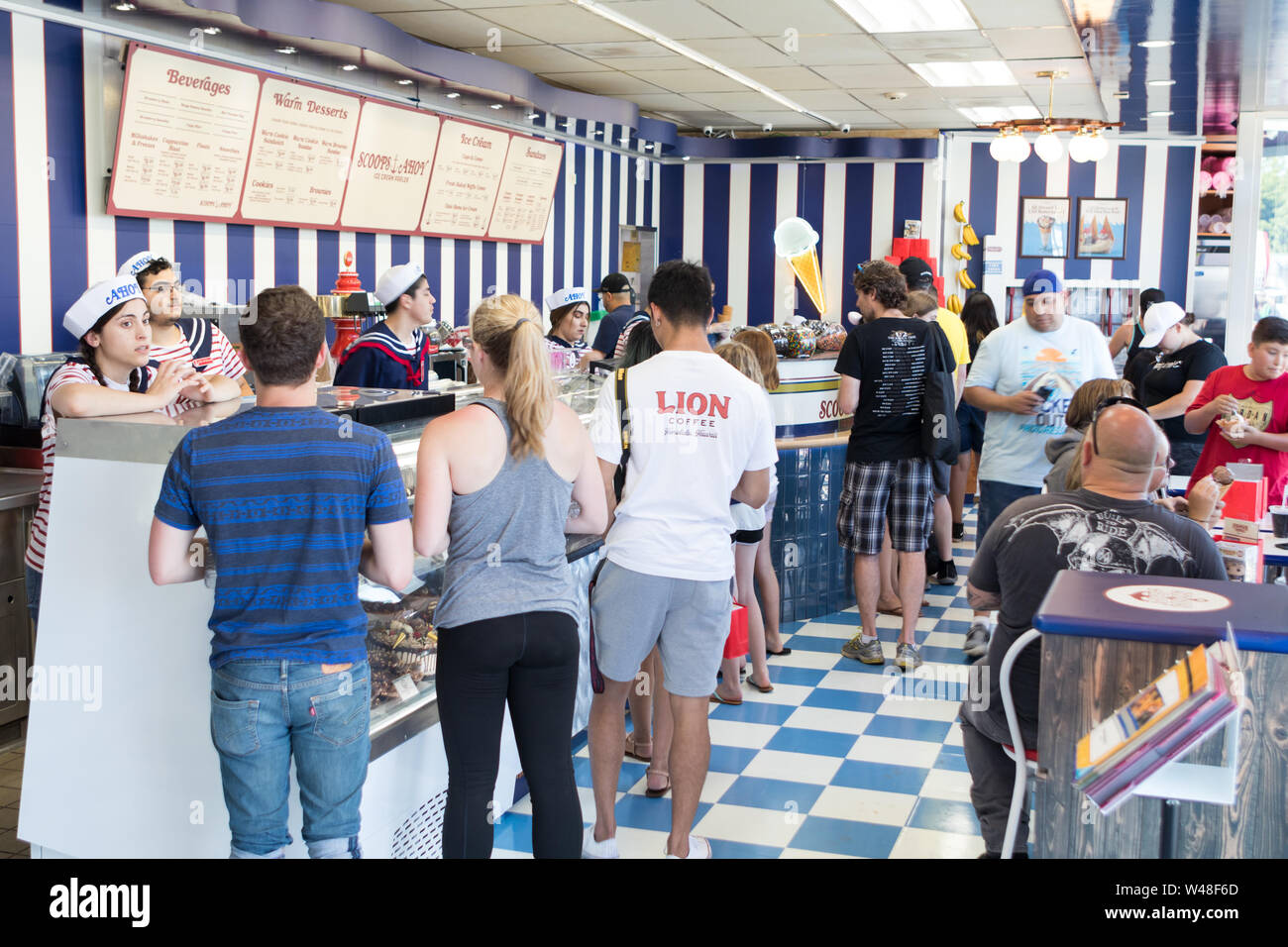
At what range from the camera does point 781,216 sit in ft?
39.4

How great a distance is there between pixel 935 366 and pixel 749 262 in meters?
7.20

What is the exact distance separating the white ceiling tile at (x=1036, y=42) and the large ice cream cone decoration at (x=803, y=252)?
1821 mm

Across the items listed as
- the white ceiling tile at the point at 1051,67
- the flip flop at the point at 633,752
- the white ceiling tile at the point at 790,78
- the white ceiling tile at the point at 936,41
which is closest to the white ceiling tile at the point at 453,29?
the white ceiling tile at the point at 790,78

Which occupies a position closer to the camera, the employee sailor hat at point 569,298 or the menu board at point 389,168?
the employee sailor hat at point 569,298

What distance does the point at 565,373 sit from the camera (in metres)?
4.95

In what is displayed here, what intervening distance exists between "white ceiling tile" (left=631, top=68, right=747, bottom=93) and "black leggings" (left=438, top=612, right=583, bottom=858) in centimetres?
650

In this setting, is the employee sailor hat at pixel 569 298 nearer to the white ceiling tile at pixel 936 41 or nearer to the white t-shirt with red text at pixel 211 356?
the white t-shirt with red text at pixel 211 356

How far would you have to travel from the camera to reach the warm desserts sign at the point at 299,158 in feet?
18.1

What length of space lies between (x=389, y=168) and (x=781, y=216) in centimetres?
561

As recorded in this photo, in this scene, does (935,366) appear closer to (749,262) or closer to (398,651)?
(398,651)

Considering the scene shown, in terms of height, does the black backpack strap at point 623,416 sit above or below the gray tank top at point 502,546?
above

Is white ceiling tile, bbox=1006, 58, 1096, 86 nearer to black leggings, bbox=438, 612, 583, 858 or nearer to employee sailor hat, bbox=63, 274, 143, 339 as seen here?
employee sailor hat, bbox=63, 274, 143, 339

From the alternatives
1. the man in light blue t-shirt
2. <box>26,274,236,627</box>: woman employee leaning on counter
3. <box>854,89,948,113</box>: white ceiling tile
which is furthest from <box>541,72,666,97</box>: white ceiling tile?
<box>26,274,236,627</box>: woman employee leaning on counter

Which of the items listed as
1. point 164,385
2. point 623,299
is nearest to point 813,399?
point 623,299
